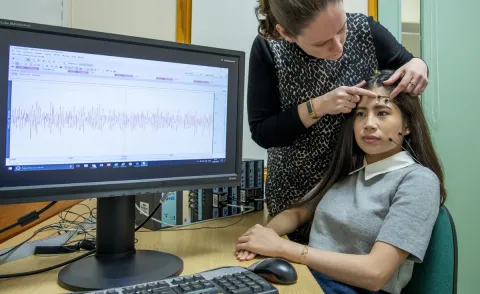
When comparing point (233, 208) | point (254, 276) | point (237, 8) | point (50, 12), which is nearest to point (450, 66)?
point (237, 8)

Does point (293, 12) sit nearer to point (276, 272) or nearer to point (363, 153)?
point (363, 153)

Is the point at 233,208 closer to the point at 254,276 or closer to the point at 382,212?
the point at 382,212

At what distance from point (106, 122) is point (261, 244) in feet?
1.39

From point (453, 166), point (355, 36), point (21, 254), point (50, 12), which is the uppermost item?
point (50, 12)

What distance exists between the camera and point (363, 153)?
1.14 m

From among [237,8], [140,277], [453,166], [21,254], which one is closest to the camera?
[140,277]

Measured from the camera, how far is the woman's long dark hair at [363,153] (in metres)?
1.05

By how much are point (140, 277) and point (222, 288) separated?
7.5 inches

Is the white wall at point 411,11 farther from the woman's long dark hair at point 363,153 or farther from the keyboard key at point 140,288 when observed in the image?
the keyboard key at point 140,288

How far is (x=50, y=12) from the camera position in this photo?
1878 mm

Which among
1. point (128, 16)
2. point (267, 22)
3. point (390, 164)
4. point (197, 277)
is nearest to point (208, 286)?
point (197, 277)

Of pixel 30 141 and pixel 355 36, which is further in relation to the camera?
pixel 355 36

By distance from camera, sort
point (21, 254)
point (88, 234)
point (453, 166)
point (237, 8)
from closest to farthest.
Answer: point (21, 254) < point (88, 234) < point (453, 166) < point (237, 8)

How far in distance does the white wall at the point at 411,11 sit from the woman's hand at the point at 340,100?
1.09 meters
